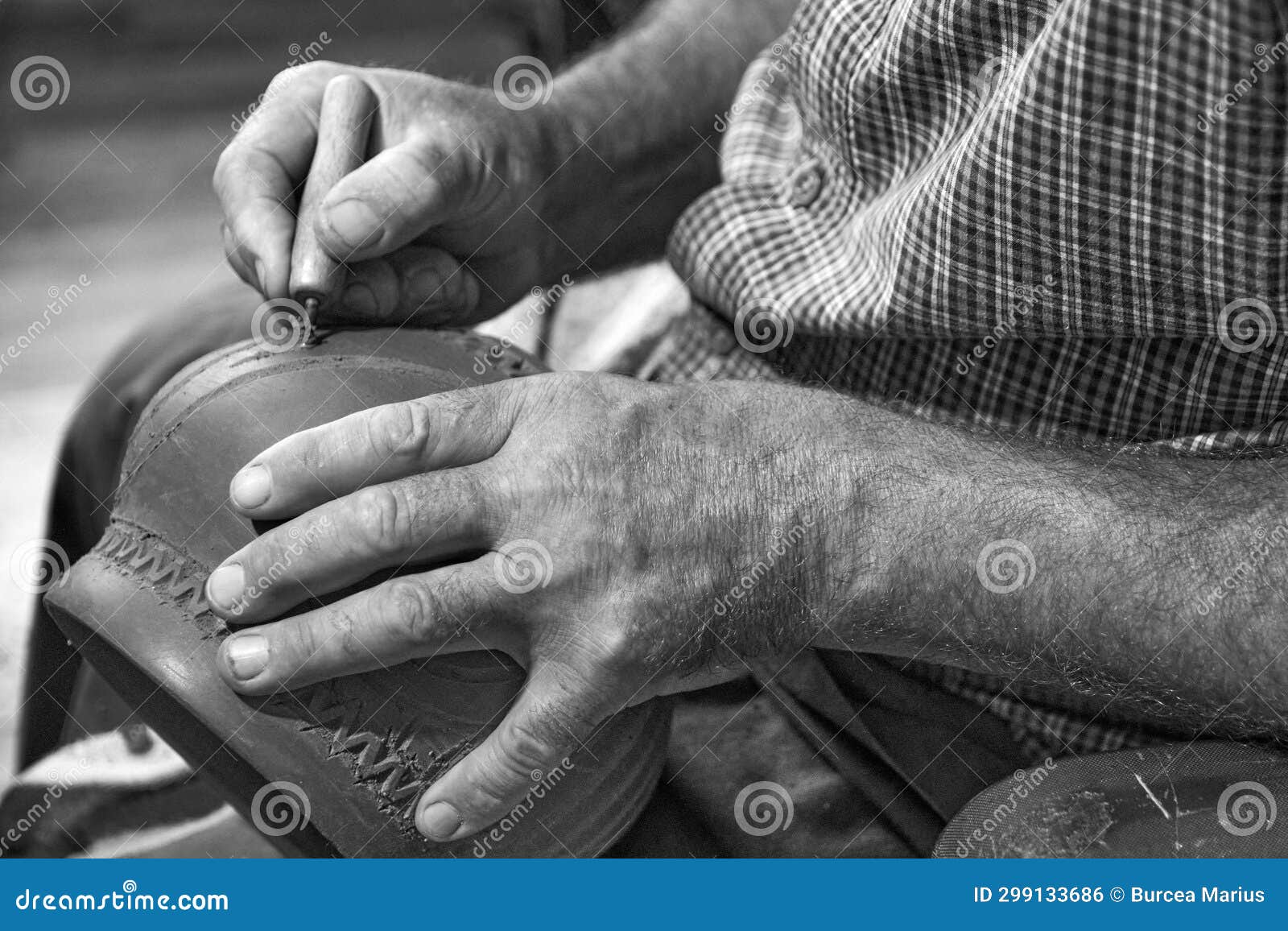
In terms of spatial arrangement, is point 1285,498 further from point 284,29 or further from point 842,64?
point 284,29

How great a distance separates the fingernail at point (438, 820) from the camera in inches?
32.0

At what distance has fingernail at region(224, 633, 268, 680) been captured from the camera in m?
0.79

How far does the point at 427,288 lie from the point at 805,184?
40 centimetres

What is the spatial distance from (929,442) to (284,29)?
2.13 metres

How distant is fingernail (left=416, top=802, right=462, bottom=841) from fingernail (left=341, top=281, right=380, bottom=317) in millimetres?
449

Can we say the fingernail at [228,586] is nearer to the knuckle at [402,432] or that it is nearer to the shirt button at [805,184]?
the knuckle at [402,432]

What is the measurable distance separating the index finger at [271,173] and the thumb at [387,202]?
63mm

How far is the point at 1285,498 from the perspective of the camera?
2.56 ft

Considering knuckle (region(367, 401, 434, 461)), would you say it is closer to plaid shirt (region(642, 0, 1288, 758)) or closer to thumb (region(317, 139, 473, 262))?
thumb (region(317, 139, 473, 262))

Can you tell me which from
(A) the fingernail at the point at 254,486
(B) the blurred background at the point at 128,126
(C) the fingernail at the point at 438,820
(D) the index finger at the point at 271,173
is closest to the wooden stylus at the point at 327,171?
(D) the index finger at the point at 271,173

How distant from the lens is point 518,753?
0.80m

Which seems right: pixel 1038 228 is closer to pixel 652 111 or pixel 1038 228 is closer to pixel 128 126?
pixel 652 111

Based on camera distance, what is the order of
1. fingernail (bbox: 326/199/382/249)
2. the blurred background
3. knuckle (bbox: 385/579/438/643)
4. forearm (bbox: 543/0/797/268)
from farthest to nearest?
the blurred background, forearm (bbox: 543/0/797/268), fingernail (bbox: 326/199/382/249), knuckle (bbox: 385/579/438/643)

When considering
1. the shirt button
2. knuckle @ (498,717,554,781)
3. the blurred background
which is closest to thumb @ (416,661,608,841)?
knuckle @ (498,717,554,781)
